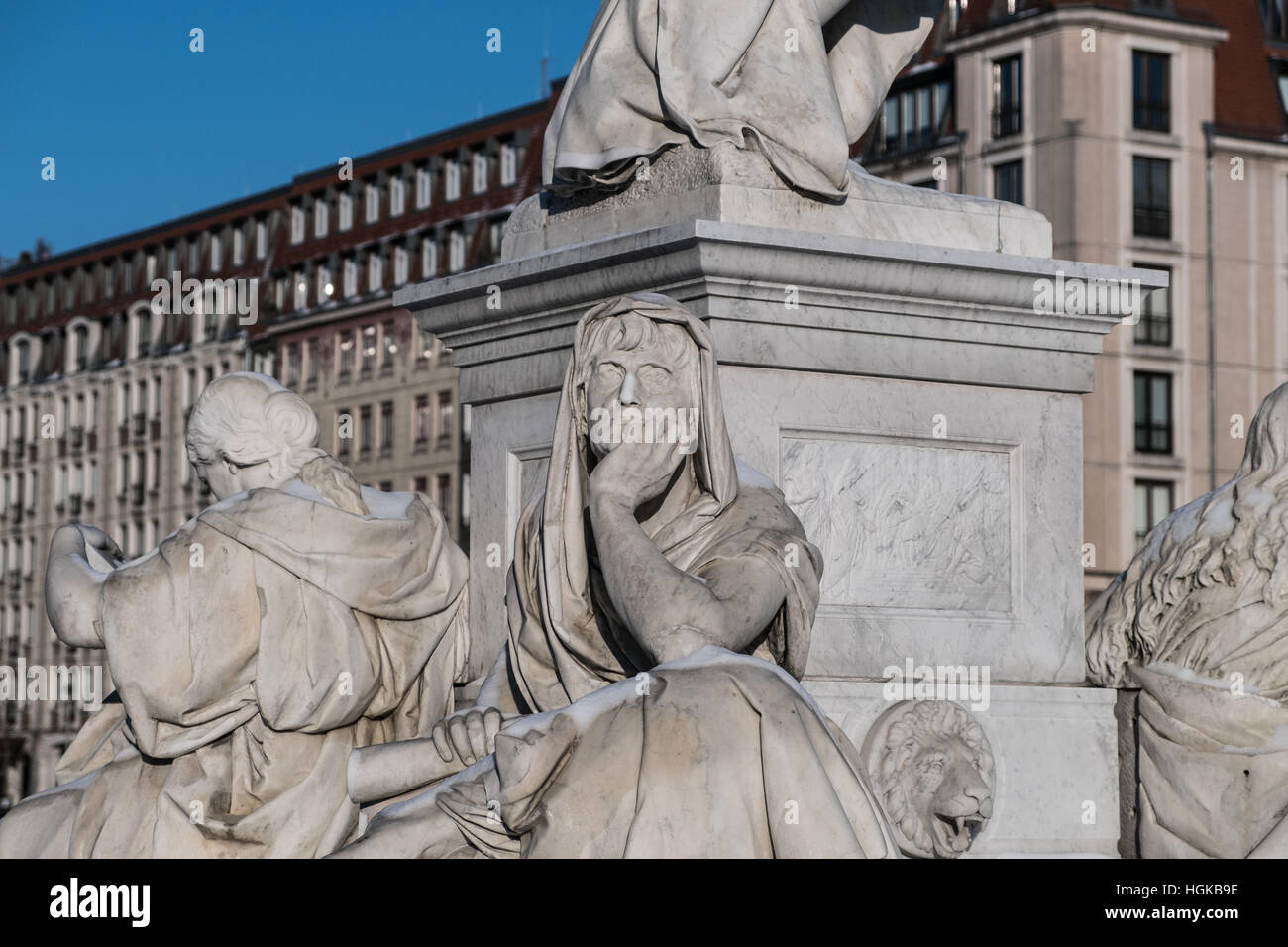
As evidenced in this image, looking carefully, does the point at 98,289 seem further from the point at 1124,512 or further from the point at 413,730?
the point at 413,730

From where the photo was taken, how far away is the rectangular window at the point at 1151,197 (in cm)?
6116

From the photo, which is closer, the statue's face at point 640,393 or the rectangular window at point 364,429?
the statue's face at point 640,393

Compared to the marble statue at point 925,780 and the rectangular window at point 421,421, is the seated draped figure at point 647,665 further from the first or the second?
the rectangular window at point 421,421

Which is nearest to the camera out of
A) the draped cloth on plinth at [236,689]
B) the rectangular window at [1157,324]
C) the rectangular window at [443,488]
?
the draped cloth on plinth at [236,689]

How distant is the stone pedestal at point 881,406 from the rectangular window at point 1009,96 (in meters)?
53.0

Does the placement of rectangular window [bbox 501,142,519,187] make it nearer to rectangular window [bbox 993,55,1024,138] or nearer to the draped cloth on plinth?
rectangular window [bbox 993,55,1024,138]

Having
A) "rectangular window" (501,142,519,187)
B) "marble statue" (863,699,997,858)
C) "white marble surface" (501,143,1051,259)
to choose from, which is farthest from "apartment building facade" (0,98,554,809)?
"marble statue" (863,699,997,858)

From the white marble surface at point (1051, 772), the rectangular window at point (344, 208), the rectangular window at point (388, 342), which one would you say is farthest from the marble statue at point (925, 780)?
the rectangular window at point (344, 208)

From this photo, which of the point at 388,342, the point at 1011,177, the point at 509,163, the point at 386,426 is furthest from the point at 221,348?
the point at 1011,177

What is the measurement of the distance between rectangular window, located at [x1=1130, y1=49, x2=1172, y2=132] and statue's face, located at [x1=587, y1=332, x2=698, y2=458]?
56029 mm

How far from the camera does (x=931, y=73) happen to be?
6253 cm

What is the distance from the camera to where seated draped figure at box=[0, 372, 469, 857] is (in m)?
7.23
